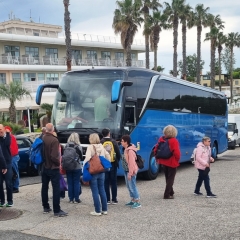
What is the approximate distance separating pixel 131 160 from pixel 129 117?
3.96 metres

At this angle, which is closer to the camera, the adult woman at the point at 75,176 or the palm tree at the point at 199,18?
the adult woman at the point at 75,176

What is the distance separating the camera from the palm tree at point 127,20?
128 feet

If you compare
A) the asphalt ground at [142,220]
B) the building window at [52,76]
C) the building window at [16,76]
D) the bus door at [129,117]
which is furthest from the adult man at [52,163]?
the building window at [52,76]

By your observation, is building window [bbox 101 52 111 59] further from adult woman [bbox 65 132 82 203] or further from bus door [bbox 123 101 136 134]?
adult woman [bbox 65 132 82 203]

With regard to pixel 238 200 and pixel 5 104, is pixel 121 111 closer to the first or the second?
pixel 238 200

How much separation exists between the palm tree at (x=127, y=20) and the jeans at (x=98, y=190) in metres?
30.3

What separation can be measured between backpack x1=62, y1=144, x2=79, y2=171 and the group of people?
105 mm

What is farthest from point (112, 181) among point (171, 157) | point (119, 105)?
point (119, 105)

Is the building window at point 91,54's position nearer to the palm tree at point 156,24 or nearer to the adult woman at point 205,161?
the palm tree at point 156,24

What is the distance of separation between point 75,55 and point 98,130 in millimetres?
35726

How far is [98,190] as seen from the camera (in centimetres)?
906

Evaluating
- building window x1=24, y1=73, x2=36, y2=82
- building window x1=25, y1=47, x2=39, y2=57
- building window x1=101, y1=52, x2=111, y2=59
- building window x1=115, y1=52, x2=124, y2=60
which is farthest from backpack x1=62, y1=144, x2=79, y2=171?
building window x1=115, y1=52, x2=124, y2=60

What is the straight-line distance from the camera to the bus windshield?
13.2 metres

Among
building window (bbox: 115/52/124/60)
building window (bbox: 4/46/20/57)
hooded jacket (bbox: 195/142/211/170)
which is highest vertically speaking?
building window (bbox: 115/52/124/60)
